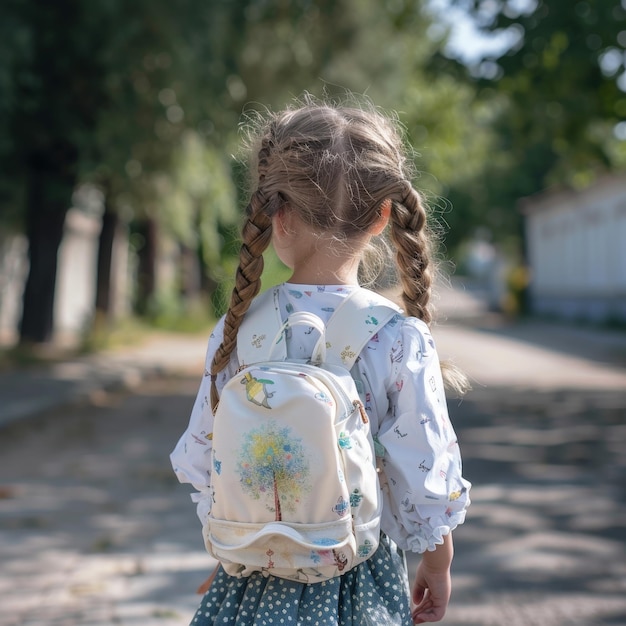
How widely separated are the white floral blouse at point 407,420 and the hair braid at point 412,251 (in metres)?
0.12

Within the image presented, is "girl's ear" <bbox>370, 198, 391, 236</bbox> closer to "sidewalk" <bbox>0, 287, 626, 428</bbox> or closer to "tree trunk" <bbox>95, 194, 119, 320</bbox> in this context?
"sidewalk" <bbox>0, 287, 626, 428</bbox>

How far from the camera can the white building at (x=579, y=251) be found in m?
28.6

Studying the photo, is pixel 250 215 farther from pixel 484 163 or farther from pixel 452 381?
pixel 484 163

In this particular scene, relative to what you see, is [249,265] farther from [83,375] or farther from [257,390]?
[83,375]

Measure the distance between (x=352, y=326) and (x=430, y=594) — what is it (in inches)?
24.3

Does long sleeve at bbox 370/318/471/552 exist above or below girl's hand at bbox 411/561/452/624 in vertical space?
above

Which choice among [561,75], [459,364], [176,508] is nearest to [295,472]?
[176,508]

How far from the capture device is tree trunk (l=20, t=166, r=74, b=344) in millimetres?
14180

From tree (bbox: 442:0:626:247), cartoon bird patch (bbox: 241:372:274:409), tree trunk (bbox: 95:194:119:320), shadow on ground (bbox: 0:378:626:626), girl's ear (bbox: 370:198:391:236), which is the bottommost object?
shadow on ground (bbox: 0:378:626:626)

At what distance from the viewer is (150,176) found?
46.9 ft

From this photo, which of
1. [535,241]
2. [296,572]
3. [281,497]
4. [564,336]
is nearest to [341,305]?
[281,497]

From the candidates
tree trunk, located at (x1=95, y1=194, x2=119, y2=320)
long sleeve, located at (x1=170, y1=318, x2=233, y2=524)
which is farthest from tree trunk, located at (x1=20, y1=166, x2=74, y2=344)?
long sleeve, located at (x1=170, y1=318, x2=233, y2=524)

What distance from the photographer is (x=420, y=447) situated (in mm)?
Result: 1806

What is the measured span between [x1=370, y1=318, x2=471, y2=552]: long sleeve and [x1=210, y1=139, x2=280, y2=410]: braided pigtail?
33 cm
